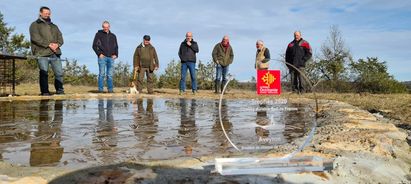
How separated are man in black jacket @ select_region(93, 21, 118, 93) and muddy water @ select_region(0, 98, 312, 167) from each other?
4.71 metres

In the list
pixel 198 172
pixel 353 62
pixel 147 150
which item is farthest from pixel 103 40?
pixel 353 62

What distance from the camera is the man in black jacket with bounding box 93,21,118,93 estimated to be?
11242 mm

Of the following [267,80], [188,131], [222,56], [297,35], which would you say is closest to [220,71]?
[222,56]

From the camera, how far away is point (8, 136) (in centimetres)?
419

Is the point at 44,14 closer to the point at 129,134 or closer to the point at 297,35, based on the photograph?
the point at 297,35

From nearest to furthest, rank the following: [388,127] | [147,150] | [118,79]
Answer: [147,150] < [388,127] < [118,79]

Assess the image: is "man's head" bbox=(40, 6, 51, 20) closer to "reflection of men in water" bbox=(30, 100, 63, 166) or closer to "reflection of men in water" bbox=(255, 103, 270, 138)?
"reflection of men in water" bbox=(30, 100, 63, 166)

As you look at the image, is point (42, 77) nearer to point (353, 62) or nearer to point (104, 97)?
point (104, 97)

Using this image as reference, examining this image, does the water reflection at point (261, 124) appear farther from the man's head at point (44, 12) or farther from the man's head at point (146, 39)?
the man's head at point (146, 39)

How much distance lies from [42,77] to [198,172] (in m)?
7.93

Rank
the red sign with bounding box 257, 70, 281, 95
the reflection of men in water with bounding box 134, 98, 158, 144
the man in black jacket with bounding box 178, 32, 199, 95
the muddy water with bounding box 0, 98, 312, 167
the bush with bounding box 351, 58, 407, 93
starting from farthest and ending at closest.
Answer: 1. the bush with bounding box 351, 58, 407, 93
2. the man in black jacket with bounding box 178, 32, 199, 95
3. the reflection of men in water with bounding box 134, 98, 158, 144
4. the red sign with bounding box 257, 70, 281, 95
5. the muddy water with bounding box 0, 98, 312, 167

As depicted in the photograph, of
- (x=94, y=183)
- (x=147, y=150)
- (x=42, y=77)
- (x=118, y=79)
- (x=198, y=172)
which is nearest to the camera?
(x=94, y=183)

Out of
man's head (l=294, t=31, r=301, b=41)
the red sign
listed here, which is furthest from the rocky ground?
man's head (l=294, t=31, r=301, b=41)

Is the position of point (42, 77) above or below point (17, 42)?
below
